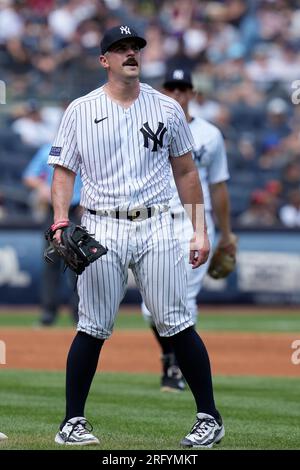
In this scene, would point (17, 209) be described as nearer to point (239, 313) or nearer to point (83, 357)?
point (239, 313)

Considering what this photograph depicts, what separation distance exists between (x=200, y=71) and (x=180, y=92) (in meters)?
11.8

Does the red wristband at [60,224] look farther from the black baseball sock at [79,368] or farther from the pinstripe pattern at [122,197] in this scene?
the black baseball sock at [79,368]

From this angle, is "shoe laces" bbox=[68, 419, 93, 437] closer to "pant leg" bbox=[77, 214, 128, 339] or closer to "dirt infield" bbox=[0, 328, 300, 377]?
"pant leg" bbox=[77, 214, 128, 339]

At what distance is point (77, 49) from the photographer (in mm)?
19062

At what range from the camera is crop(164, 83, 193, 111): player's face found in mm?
8141

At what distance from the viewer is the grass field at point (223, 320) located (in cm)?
1429

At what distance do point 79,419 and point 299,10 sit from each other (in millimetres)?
17014

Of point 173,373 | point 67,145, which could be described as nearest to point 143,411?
point 173,373

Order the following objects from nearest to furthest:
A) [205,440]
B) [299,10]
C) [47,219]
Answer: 1. [205,440]
2. [47,219]
3. [299,10]

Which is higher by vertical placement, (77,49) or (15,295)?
(77,49)

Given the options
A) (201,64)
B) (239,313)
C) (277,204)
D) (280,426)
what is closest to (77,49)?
(201,64)

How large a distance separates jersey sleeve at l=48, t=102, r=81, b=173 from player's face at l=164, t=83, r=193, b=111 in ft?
8.68

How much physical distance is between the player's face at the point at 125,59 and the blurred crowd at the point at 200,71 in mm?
11214

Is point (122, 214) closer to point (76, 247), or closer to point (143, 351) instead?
point (76, 247)
